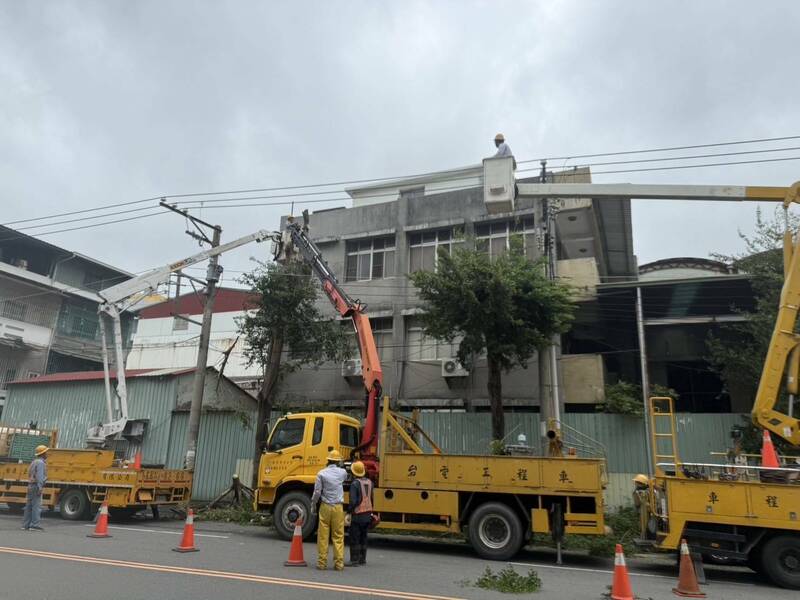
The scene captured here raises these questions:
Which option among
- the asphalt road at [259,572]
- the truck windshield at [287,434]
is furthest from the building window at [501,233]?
the asphalt road at [259,572]

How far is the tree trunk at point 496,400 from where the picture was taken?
53.6ft

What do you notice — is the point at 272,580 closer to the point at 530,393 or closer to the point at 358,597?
the point at 358,597

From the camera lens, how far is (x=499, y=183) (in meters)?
10.1

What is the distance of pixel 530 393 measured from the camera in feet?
63.2

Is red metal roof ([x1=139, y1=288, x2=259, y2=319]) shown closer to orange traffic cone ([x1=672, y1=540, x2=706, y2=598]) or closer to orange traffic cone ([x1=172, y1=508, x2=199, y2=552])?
orange traffic cone ([x1=172, y1=508, x2=199, y2=552])

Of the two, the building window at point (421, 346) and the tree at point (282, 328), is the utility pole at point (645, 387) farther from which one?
the tree at point (282, 328)

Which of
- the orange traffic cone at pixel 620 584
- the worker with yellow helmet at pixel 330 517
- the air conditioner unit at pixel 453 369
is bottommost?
the orange traffic cone at pixel 620 584

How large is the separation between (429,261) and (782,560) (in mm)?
15439

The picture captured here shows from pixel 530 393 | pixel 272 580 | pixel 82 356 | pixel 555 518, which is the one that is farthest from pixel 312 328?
pixel 82 356

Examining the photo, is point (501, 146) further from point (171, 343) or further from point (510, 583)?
point (171, 343)

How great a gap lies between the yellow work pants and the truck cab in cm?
321

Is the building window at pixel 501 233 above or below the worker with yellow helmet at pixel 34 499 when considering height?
Answer: above

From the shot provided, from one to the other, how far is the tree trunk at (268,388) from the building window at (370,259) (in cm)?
570

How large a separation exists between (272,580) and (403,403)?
44.4 ft
